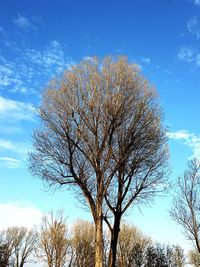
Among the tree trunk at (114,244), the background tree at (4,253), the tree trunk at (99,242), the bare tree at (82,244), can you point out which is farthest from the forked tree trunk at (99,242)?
the background tree at (4,253)

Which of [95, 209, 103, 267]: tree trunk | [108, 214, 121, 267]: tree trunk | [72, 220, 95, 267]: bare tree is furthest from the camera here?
[72, 220, 95, 267]: bare tree

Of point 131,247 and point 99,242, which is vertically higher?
point 131,247

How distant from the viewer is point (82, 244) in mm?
49188

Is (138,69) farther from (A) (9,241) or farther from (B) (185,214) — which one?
(A) (9,241)

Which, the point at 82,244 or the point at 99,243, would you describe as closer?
the point at 99,243

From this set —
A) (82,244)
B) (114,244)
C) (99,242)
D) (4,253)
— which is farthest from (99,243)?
(4,253)

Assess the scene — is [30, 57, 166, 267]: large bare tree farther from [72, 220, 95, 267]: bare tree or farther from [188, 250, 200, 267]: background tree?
[188, 250, 200, 267]: background tree

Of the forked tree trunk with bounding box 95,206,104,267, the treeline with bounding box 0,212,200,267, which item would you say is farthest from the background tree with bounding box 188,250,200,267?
the forked tree trunk with bounding box 95,206,104,267

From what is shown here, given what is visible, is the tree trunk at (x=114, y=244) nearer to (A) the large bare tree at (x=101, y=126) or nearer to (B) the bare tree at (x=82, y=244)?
(A) the large bare tree at (x=101, y=126)

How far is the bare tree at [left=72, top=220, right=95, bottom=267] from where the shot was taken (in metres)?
48.9

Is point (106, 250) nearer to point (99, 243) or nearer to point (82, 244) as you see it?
point (82, 244)

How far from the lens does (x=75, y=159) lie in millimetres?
15586

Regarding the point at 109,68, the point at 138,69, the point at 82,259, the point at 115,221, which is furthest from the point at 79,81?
the point at 82,259

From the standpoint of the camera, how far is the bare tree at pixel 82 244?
160 ft
